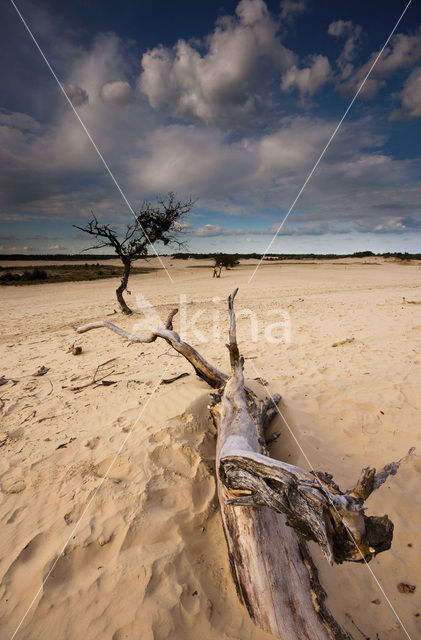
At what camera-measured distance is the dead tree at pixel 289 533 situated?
1629mm

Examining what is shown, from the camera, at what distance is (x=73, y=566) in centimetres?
218

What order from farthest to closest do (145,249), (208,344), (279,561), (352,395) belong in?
(145,249), (208,344), (352,395), (279,561)

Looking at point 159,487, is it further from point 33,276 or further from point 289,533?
point 33,276

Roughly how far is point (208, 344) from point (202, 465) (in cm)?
502

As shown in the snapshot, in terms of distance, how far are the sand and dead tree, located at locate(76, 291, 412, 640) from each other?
236 mm

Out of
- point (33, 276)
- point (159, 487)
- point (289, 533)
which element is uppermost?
point (33, 276)

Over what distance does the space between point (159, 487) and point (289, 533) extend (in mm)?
1289

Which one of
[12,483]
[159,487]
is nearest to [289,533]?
[159,487]

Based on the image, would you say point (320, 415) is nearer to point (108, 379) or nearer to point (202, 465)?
point (202, 465)

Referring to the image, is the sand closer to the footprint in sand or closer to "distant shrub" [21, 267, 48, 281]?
the footprint in sand

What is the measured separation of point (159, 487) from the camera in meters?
2.83

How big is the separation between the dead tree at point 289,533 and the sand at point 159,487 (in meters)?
0.24

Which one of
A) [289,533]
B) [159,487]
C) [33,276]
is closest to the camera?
[289,533]

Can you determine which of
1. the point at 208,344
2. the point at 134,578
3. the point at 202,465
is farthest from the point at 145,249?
the point at 134,578
